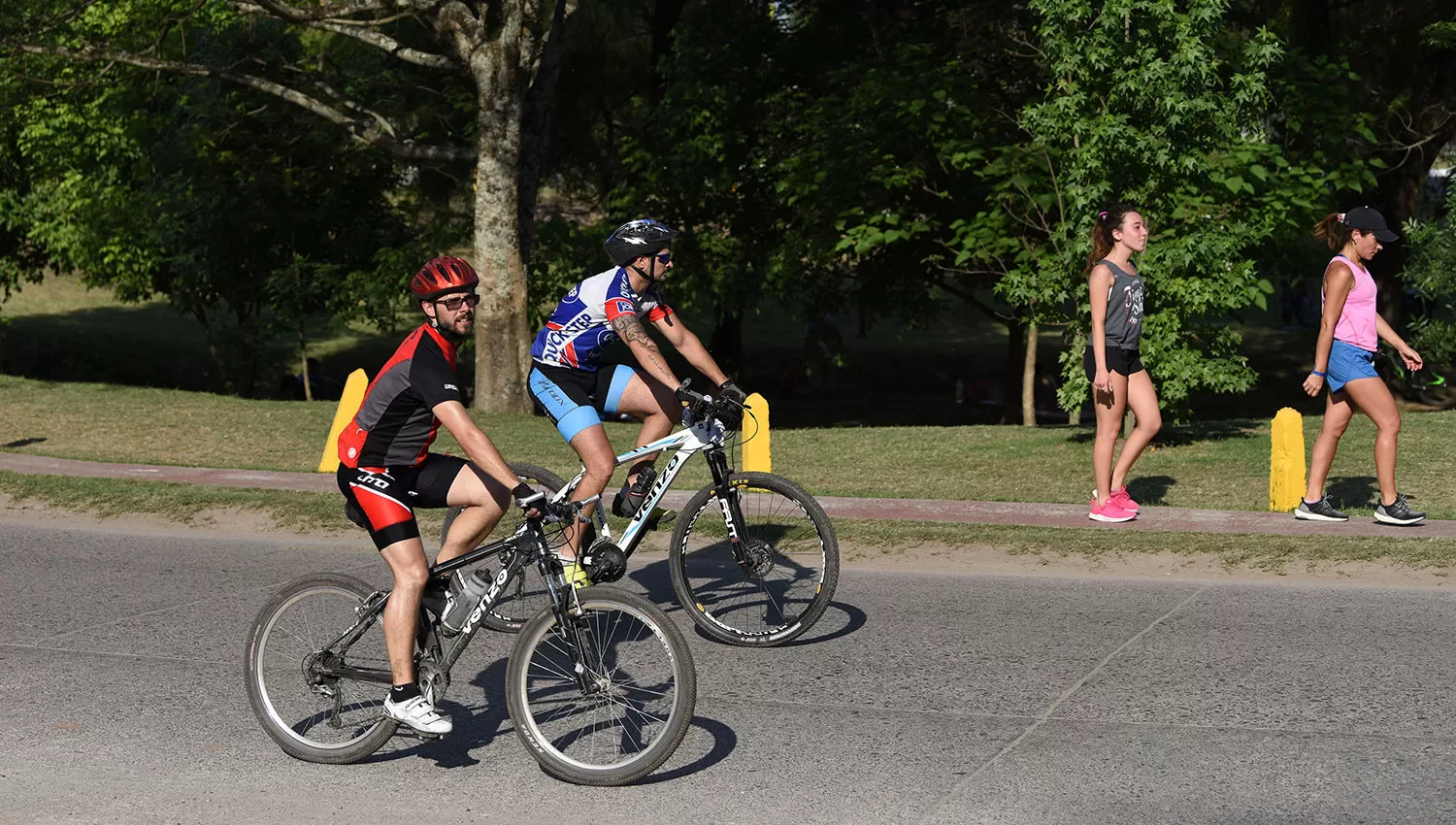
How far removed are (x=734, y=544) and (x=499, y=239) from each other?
15214mm

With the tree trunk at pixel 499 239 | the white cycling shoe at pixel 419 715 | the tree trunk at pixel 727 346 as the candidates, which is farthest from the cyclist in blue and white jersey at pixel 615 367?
the tree trunk at pixel 727 346

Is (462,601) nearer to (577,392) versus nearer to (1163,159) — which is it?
(577,392)

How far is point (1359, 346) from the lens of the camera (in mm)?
9711

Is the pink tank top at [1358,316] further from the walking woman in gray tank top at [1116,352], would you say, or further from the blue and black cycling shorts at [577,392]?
the blue and black cycling shorts at [577,392]

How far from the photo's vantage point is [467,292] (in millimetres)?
5781

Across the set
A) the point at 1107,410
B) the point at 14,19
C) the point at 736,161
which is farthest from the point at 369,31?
the point at 1107,410

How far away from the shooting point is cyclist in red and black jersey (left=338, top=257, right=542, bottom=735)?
225 inches

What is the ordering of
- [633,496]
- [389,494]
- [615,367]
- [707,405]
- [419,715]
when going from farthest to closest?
[615,367], [633,496], [707,405], [389,494], [419,715]

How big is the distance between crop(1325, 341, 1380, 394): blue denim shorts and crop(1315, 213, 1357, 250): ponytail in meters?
0.67

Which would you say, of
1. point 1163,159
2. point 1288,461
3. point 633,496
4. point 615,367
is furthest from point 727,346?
point 633,496

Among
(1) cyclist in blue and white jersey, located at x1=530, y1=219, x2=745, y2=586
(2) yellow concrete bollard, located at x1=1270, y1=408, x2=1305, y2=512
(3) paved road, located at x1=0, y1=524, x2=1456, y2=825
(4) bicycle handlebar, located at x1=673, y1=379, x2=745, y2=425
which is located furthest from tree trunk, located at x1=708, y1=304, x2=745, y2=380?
(4) bicycle handlebar, located at x1=673, y1=379, x2=745, y2=425

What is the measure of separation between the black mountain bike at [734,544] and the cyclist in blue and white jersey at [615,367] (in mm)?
143

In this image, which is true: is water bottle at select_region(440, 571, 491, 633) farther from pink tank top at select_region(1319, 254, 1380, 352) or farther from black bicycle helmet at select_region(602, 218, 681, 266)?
pink tank top at select_region(1319, 254, 1380, 352)

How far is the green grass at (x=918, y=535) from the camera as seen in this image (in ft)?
30.4
